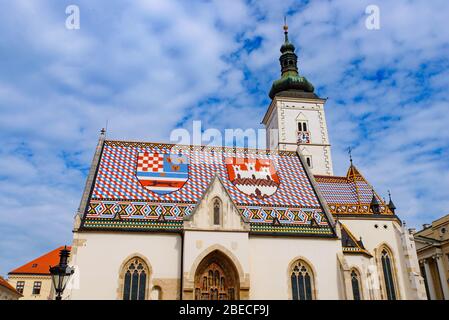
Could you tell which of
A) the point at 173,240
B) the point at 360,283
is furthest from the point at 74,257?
the point at 360,283

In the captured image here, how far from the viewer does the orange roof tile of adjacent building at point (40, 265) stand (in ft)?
161

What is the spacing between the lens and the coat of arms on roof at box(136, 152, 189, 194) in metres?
22.5

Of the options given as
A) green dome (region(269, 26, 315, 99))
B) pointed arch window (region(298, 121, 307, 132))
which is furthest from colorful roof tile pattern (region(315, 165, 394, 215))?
green dome (region(269, 26, 315, 99))

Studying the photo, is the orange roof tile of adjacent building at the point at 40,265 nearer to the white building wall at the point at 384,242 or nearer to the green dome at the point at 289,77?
the green dome at the point at 289,77

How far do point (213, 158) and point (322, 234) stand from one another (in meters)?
8.19

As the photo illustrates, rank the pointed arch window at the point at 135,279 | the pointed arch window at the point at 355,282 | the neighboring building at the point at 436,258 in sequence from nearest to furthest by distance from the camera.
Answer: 1. the pointed arch window at the point at 135,279
2. the pointed arch window at the point at 355,282
3. the neighboring building at the point at 436,258

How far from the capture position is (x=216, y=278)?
1952 cm

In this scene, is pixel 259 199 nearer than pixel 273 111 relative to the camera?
Yes

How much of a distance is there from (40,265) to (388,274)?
41308mm

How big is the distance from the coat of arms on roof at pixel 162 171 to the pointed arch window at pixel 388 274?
13.0 m

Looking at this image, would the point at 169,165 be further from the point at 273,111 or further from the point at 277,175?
the point at 273,111

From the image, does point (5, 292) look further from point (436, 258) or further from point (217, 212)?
point (436, 258)

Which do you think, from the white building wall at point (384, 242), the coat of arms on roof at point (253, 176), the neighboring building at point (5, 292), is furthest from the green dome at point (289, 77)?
the neighboring building at point (5, 292)
